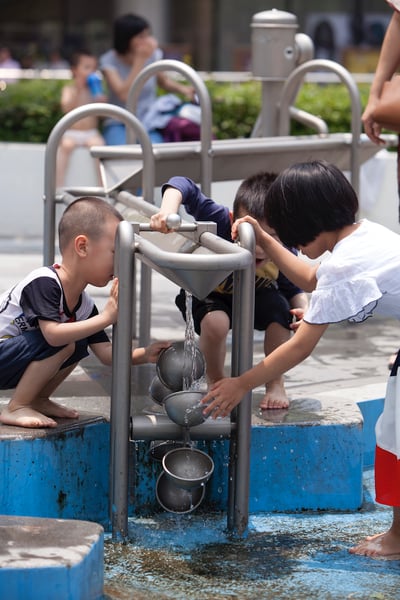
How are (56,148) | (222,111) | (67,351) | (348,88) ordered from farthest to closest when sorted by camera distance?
(222,111), (348,88), (56,148), (67,351)

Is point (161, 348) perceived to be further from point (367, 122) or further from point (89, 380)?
point (367, 122)

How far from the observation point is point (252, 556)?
11.7ft

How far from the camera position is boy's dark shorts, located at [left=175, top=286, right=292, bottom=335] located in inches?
171

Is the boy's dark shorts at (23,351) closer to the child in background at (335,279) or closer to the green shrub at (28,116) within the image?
the child in background at (335,279)

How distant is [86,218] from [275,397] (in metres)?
0.96

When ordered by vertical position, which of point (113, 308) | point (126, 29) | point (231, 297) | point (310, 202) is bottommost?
point (231, 297)

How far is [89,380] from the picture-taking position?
4660 millimetres

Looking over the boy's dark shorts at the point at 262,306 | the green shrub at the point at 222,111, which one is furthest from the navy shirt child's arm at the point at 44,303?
the green shrub at the point at 222,111

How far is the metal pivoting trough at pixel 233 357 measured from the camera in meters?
3.42

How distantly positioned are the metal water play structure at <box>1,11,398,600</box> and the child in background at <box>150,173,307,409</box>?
156 mm

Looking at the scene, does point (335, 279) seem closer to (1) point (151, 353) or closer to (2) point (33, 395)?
(1) point (151, 353)

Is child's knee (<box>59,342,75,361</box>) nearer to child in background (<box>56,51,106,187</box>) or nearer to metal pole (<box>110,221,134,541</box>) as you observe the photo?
metal pole (<box>110,221,134,541</box>)

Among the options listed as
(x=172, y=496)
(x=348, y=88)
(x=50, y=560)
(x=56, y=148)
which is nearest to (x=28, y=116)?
(x=348, y=88)

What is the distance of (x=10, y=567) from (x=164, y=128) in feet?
17.4
